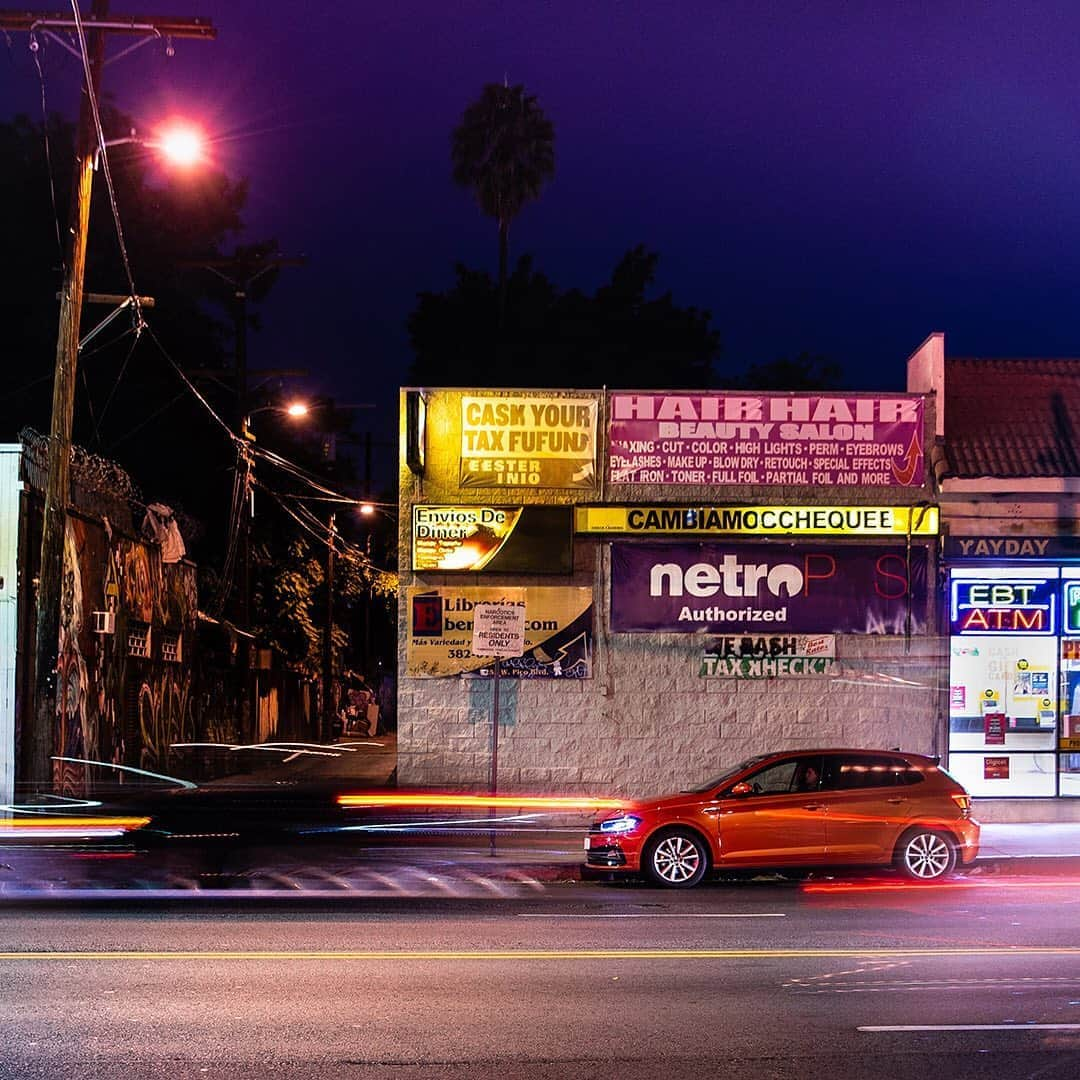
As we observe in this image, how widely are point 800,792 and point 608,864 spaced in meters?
2.12

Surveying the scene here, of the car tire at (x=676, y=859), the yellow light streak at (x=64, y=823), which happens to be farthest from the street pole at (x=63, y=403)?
the car tire at (x=676, y=859)

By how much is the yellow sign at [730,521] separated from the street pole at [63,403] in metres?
7.52

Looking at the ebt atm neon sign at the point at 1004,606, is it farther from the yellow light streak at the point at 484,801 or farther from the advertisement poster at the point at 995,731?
the yellow light streak at the point at 484,801

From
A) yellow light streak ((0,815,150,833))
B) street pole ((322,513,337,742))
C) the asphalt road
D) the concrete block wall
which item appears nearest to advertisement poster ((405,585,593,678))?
the concrete block wall

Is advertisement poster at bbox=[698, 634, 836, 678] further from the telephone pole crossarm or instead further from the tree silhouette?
the tree silhouette

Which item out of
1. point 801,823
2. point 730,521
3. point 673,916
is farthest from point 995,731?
point 673,916

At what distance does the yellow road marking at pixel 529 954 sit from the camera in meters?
9.82

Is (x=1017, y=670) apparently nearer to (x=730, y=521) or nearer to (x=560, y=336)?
(x=730, y=521)

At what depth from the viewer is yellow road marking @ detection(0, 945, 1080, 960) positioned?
9.82 meters

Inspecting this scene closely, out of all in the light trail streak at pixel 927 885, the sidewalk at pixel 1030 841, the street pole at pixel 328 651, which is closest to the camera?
the light trail streak at pixel 927 885

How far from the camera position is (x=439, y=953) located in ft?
33.1

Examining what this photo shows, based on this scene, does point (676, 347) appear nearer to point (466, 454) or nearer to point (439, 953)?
point (466, 454)

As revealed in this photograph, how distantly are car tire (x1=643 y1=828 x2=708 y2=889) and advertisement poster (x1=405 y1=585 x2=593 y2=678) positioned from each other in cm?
774

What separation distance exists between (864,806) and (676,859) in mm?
2040
